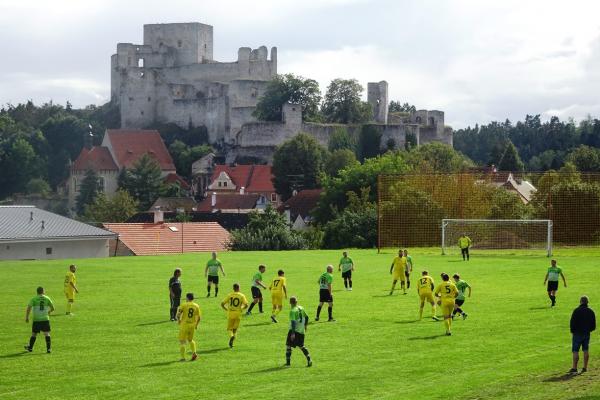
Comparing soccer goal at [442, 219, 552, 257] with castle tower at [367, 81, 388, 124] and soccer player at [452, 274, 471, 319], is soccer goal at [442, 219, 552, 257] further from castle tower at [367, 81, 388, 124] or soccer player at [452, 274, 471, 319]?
castle tower at [367, 81, 388, 124]

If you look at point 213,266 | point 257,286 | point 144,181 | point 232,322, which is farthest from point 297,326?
point 144,181

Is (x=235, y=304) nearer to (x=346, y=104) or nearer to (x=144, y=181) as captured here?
(x=144, y=181)

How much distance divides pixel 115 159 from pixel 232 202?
22.0m

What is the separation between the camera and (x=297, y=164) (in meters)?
118

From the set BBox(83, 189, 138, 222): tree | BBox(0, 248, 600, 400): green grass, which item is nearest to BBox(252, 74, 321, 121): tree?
BBox(83, 189, 138, 222): tree

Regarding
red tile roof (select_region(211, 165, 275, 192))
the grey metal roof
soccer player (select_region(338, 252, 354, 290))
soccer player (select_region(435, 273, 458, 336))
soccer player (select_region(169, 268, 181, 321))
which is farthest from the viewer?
red tile roof (select_region(211, 165, 275, 192))

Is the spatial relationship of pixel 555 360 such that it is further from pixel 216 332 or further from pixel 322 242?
pixel 322 242

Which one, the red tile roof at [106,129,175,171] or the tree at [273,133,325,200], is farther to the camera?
the red tile roof at [106,129,175,171]

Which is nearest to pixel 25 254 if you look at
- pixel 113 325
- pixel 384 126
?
pixel 113 325

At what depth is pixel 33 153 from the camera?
457 feet

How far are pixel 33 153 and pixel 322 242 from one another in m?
72.1

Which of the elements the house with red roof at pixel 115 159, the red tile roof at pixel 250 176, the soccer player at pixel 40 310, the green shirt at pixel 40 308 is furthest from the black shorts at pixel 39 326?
the house with red roof at pixel 115 159

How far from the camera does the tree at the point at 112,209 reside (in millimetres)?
109625

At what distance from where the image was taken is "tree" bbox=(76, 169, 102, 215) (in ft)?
418
